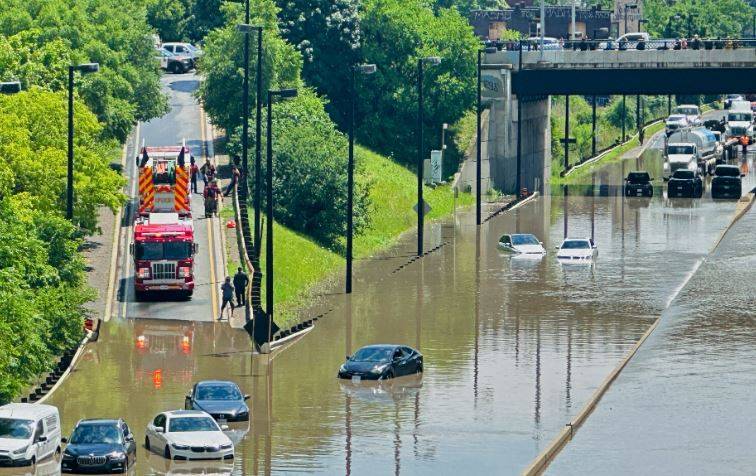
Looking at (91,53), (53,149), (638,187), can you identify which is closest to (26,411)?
(53,149)

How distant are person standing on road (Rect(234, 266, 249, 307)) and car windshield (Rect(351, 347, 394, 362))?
34.2 feet

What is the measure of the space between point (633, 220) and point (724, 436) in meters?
55.9

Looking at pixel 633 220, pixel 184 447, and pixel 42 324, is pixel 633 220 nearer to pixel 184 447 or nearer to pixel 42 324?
pixel 42 324

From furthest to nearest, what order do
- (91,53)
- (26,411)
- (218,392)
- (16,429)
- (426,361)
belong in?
(91,53) < (426,361) < (218,392) < (26,411) < (16,429)

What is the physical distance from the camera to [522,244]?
88.7 m

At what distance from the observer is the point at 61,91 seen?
3115 inches

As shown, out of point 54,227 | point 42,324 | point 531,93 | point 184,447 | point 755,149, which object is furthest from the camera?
point 755,149

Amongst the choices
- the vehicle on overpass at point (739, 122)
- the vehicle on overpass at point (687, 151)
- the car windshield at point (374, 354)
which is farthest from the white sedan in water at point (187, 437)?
the vehicle on overpass at point (739, 122)

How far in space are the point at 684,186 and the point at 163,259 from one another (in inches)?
2207

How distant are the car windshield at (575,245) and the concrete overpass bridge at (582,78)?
29357mm

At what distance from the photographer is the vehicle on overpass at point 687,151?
12619 cm

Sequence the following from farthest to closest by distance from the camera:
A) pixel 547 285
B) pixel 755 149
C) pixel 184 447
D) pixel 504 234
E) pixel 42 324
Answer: pixel 755 149
pixel 504 234
pixel 547 285
pixel 42 324
pixel 184 447

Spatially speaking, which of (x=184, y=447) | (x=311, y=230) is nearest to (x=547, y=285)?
(x=311, y=230)

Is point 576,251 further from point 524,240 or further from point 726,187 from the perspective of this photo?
point 726,187
